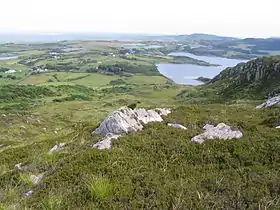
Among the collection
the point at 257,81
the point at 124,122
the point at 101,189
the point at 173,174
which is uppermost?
the point at 101,189

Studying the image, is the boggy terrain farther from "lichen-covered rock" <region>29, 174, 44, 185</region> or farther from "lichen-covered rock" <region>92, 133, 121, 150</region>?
"lichen-covered rock" <region>92, 133, 121, 150</region>

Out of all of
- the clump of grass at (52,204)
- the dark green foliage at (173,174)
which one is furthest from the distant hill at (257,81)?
the clump of grass at (52,204)

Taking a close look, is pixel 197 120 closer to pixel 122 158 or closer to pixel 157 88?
pixel 122 158

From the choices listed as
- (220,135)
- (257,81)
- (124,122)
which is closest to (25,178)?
(124,122)

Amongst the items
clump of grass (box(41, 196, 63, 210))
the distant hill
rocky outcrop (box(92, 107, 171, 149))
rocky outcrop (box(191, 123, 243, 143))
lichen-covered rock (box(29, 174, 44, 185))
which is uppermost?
clump of grass (box(41, 196, 63, 210))

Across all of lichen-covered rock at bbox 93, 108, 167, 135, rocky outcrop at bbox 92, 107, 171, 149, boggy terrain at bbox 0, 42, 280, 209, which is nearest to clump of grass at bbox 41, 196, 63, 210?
boggy terrain at bbox 0, 42, 280, 209

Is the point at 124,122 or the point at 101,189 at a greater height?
the point at 101,189

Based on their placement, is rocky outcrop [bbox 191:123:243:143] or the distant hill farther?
the distant hill

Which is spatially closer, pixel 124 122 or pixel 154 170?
pixel 154 170

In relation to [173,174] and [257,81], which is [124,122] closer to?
[173,174]

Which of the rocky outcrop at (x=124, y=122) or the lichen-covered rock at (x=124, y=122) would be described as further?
the lichen-covered rock at (x=124, y=122)

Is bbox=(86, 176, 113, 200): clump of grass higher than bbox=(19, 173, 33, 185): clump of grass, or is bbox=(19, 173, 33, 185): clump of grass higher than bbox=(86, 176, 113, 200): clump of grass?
bbox=(86, 176, 113, 200): clump of grass

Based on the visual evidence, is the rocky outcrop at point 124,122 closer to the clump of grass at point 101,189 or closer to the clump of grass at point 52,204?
the clump of grass at point 101,189
